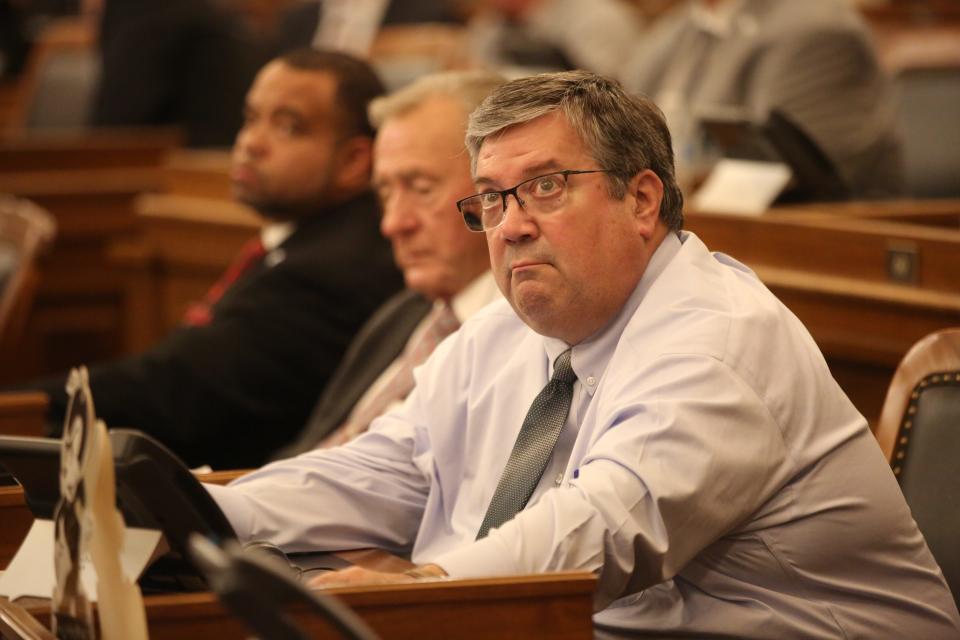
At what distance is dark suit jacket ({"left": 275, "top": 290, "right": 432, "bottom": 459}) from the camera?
10.2ft

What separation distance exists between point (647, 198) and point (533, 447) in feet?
1.17

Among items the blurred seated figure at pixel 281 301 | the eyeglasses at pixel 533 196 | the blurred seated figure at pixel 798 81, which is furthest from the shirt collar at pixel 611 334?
the blurred seated figure at pixel 798 81

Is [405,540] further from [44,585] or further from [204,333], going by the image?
[204,333]

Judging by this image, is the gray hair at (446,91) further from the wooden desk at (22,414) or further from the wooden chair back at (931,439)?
the wooden chair back at (931,439)

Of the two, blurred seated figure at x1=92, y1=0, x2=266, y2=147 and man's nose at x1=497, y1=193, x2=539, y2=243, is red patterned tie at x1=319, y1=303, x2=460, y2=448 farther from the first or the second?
blurred seated figure at x1=92, y1=0, x2=266, y2=147

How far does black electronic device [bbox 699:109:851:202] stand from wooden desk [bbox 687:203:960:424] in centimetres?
33

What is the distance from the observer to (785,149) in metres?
3.48

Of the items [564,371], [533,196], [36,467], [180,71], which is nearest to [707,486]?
[564,371]

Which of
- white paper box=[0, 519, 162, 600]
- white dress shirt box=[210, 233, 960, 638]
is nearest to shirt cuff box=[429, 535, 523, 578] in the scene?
white dress shirt box=[210, 233, 960, 638]

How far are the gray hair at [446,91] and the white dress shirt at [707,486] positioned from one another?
1.02 m

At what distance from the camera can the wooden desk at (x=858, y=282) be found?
9.09 ft

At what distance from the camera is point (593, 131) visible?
6.04 ft

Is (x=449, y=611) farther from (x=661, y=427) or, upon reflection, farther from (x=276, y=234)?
(x=276, y=234)

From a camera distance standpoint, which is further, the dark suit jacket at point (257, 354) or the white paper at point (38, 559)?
the dark suit jacket at point (257, 354)
